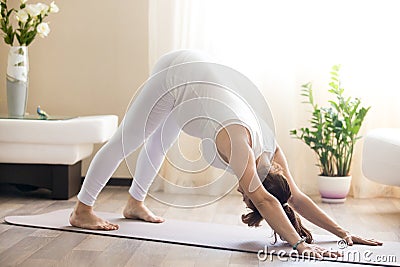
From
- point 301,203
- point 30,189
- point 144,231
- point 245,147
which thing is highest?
point 245,147

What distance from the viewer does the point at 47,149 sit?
421cm

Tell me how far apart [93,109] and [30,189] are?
780mm

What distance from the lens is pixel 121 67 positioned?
196 inches

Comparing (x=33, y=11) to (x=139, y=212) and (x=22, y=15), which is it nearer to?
(x=22, y=15)

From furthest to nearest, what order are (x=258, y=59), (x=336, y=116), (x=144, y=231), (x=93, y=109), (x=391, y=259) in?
(x=93, y=109) → (x=258, y=59) → (x=336, y=116) → (x=144, y=231) → (x=391, y=259)

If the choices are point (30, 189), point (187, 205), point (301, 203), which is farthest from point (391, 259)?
point (30, 189)

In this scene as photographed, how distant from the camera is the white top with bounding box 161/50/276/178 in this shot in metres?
2.90

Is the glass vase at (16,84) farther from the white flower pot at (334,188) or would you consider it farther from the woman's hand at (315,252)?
the woman's hand at (315,252)

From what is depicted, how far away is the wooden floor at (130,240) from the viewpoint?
2.74 m

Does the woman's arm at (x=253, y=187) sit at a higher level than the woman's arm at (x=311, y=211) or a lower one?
higher

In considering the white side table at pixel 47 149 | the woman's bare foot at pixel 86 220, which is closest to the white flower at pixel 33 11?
the white side table at pixel 47 149

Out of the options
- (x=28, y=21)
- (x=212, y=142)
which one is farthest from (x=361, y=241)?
(x=28, y=21)

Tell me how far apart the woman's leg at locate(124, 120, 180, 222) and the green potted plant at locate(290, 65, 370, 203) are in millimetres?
1261

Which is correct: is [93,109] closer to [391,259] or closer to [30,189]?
[30,189]
